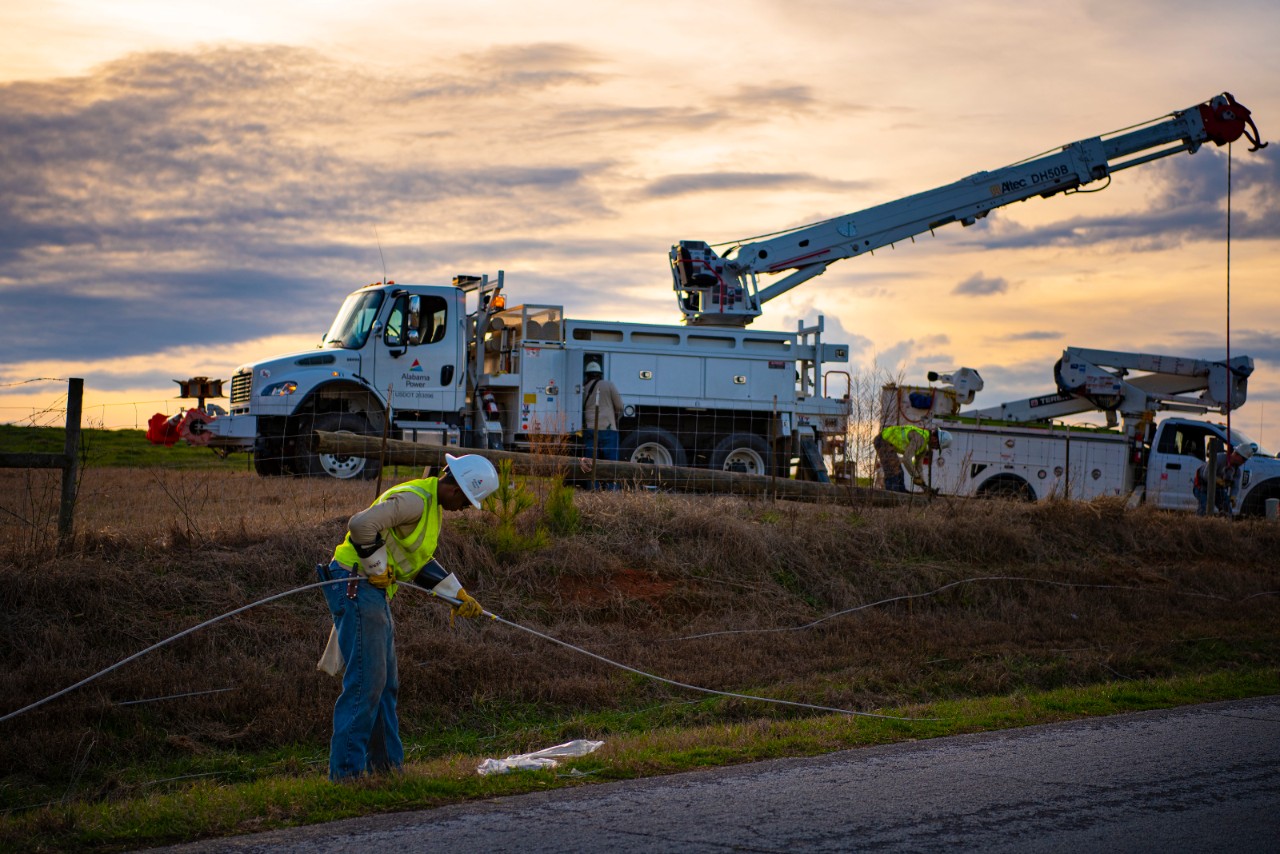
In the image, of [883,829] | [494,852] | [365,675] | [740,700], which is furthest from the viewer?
[740,700]

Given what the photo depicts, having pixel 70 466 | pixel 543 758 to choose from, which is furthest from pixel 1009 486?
pixel 543 758

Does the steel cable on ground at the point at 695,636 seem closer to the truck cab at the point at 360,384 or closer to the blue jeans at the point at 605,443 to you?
the blue jeans at the point at 605,443

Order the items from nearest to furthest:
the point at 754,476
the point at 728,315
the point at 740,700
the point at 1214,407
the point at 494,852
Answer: the point at 494,852 → the point at 740,700 → the point at 754,476 → the point at 728,315 → the point at 1214,407

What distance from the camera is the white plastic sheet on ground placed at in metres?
7.09

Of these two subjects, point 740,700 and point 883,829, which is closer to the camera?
point 883,829

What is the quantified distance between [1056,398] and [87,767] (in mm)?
22717

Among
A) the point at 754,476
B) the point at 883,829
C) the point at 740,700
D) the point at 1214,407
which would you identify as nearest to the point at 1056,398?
the point at 1214,407

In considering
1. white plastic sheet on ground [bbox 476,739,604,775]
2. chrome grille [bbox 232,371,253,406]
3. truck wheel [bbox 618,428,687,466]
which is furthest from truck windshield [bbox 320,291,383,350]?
white plastic sheet on ground [bbox 476,739,604,775]

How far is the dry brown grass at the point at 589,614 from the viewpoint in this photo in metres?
9.09

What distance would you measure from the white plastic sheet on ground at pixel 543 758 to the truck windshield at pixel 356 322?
39.7 ft

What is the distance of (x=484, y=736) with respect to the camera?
9.02m

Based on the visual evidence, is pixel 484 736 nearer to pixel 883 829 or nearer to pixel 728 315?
pixel 883 829

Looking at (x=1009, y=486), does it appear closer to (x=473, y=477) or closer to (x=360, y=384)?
(x=360, y=384)

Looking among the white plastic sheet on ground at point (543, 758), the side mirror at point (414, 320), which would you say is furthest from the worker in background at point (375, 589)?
the side mirror at point (414, 320)
